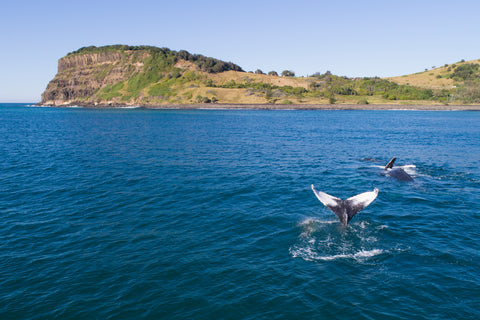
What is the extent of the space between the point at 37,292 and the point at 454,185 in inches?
1343

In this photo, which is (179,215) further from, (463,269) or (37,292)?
(463,269)

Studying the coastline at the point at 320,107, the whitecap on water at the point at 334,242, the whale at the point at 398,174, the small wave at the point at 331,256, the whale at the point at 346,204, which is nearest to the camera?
the small wave at the point at 331,256

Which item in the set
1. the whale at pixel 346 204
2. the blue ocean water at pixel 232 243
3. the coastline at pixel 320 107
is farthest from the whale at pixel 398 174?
the coastline at pixel 320 107

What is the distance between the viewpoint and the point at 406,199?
24766 millimetres

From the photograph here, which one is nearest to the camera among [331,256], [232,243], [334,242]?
[331,256]

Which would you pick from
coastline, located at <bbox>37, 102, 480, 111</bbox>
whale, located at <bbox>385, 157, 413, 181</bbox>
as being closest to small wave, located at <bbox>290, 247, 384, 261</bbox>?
whale, located at <bbox>385, 157, 413, 181</bbox>

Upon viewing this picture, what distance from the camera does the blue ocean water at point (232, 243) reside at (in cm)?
1212

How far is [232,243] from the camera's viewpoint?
17266mm

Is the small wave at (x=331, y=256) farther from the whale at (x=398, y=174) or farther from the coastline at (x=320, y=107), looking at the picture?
the coastline at (x=320, y=107)

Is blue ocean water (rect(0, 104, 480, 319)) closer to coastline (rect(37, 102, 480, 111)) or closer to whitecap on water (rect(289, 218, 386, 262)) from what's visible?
whitecap on water (rect(289, 218, 386, 262))

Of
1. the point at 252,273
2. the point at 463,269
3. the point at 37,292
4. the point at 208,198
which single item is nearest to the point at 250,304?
the point at 252,273

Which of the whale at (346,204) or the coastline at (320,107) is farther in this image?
the coastline at (320,107)

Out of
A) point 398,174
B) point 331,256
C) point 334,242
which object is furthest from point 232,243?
point 398,174

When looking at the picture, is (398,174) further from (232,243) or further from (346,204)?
(232,243)
